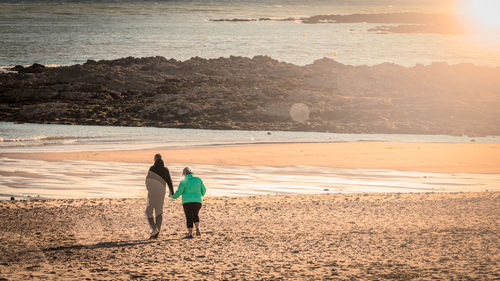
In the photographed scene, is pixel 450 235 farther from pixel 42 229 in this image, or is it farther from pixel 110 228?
pixel 42 229

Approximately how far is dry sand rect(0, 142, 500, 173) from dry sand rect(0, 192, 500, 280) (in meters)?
5.79

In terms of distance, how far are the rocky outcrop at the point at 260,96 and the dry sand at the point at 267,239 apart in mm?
16022

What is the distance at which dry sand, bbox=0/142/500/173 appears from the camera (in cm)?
2352

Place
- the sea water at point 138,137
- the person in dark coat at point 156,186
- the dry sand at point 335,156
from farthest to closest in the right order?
the sea water at point 138,137
the dry sand at point 335,156
the person in dark coat at point 156,186

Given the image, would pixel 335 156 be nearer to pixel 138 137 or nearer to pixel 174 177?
pixel 174 177

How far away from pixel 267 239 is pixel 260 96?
24.3m

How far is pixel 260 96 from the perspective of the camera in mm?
37531

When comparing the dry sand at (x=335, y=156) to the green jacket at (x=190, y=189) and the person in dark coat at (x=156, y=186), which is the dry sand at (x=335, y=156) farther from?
the person in dark coat at (x=156, y=186)

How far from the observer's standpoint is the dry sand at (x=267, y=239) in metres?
11.5

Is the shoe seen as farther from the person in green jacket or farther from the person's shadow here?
the person in green jacket

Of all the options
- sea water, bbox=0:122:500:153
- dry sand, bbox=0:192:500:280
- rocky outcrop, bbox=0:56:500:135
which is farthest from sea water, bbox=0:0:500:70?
dry sand, bbox=0:192:500:280

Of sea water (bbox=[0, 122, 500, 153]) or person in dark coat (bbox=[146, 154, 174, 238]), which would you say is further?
sea water (bbox=[0, 122, 500, 153])

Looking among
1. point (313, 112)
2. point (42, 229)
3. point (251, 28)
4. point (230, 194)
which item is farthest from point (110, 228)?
point (251, 28)

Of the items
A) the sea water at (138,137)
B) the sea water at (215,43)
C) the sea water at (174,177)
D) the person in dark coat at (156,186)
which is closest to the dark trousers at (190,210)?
the person in dark coat at (156,186)
